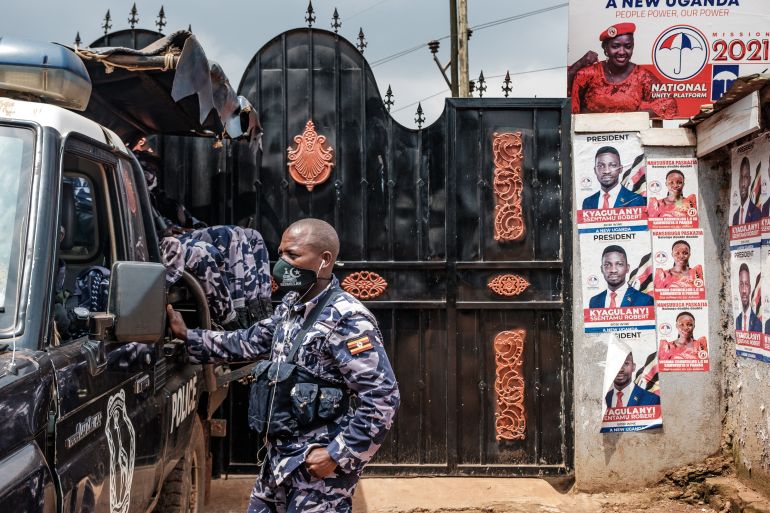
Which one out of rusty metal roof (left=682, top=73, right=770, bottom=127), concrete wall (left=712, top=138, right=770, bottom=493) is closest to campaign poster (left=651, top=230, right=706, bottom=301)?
concrete wall (left=712, top=138, right=770, bottom=493)

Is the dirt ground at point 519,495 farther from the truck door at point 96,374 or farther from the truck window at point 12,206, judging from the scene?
the truck window at point 12,206

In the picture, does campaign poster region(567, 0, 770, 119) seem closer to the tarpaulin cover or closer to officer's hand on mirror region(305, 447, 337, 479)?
the tarpaulin cover

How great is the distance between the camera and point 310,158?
578cm

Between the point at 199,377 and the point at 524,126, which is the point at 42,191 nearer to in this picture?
the point at 199,377

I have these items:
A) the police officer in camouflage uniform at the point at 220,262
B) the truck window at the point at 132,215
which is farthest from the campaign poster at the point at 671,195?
the truck window at the point at 132,215

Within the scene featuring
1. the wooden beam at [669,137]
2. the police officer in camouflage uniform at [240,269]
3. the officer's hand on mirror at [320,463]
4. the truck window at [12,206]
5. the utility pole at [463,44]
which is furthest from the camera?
the utility pole at [463,44]

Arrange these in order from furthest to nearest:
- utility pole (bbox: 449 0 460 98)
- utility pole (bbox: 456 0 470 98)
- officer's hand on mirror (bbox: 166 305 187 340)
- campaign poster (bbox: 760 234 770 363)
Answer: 1. utility pole (bbox: 449 0 460 98)
2. utility pole (bbox: 456 0 470 98)
3. campaign poster (bbox: 760 234 770 363)
4. officer's hand on mirror (bbox: 166 305 187 340)

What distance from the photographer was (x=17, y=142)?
236cm

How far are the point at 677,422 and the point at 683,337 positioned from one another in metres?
0.62

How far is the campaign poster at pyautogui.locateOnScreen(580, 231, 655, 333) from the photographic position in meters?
5.64

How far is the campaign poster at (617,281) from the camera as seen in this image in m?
5.64

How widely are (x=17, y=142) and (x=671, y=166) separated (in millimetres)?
4585

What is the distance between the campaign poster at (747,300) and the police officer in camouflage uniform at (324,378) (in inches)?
129

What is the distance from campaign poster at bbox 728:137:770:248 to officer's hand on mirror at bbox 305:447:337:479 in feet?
11.6
